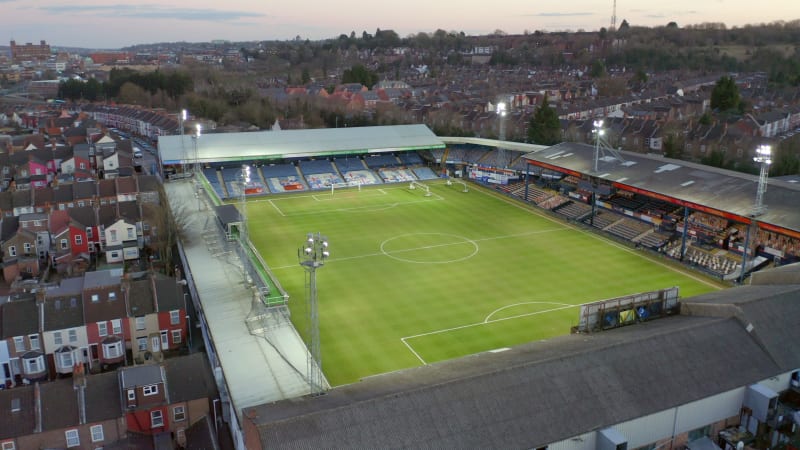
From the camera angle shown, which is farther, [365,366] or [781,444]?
[365,366]

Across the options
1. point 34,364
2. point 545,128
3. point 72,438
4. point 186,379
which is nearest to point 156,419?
point 186,379

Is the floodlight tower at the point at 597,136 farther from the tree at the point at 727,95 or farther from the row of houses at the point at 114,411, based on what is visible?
the tree at the point at 727,95

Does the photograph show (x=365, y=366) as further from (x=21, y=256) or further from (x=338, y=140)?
(x=338, y=140)

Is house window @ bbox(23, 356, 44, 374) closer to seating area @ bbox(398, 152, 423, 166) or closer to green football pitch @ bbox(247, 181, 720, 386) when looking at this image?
green football pitch @ bbox(247, 181, 720, 386)

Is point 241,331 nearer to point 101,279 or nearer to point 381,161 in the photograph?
point 101,279

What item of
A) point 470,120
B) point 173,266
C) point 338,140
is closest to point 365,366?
point 173,266

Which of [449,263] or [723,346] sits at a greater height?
[723,346]

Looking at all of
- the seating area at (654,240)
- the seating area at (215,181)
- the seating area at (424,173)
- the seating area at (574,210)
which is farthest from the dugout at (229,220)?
the seating area at (424,173)
